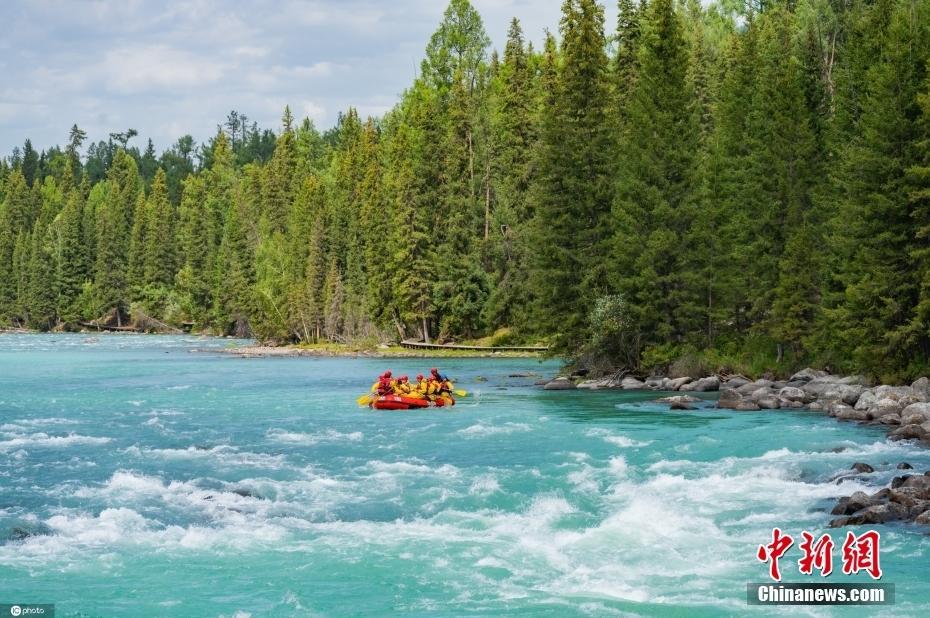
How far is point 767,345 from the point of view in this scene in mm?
44188

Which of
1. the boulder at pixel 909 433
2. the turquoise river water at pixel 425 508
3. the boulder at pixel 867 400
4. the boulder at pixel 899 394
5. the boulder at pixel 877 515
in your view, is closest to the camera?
the turquoise river water at pixel 425 508

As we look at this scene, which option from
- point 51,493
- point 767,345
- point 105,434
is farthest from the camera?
point 767,345

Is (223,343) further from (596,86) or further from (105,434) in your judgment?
(105,434)

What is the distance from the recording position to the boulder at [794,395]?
117ft

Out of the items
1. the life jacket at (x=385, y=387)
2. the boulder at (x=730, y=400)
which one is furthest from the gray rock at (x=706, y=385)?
the life jacket at (x=385, y=387)

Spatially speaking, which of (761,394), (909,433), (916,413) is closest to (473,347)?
(761,394)

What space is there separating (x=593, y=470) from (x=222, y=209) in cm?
11570

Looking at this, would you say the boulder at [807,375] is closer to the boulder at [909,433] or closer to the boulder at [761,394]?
the boulder at [761,394]

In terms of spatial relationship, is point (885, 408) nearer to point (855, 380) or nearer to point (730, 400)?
point (730, 400)

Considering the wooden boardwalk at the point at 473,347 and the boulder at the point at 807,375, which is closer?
the boulder at the point at 807,375

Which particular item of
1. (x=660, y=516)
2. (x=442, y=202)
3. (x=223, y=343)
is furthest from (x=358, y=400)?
(x=223, y=343)

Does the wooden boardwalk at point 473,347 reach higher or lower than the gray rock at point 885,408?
higher

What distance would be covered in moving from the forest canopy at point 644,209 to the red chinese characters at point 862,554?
1752cm

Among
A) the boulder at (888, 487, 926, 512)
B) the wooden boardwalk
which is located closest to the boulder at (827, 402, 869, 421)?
the boulder at (888, 487, 926, 512)
